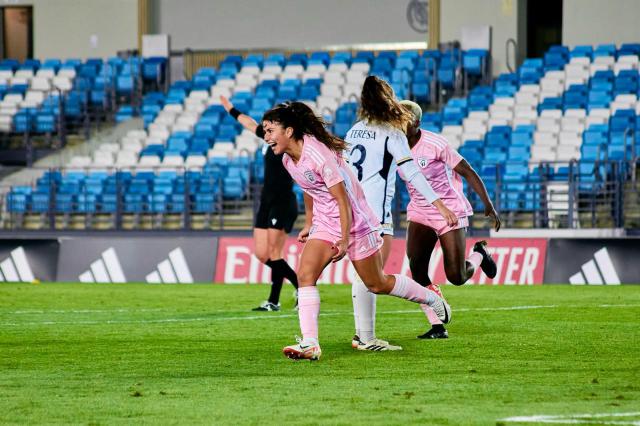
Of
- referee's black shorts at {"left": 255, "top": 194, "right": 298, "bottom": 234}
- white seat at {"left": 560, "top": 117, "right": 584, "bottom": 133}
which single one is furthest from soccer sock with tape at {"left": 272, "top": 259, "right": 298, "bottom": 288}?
white seat at {"left": 560, "top": 117, "right": 584, "bottom": 133}

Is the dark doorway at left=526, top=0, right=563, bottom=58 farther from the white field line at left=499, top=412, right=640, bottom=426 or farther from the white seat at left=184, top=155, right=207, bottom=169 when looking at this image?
the white field line at left=499, top=412, right=640, bottom=426

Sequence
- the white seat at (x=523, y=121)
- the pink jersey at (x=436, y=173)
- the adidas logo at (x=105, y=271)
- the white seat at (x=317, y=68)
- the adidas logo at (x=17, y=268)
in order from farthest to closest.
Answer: the white seat at (x=317, y=68)
the white seat at (x=523, y=121)
the adidas logo at (x=17, y=268)
the adidas logo at (x=105, y=271)
the pink jersey at (x=436, y=173)

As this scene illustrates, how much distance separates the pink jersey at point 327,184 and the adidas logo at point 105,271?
44.9 ft

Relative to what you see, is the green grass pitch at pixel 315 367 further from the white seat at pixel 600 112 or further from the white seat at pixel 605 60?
the white seat at pixel 605 60

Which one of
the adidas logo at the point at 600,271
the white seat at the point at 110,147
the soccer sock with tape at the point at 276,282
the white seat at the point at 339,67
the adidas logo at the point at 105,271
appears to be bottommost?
the adidas logo at the point at 105,271

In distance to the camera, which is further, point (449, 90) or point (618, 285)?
point (449, 90)

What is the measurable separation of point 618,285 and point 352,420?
1416 cm

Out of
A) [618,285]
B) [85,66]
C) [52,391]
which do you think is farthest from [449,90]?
[52,391]

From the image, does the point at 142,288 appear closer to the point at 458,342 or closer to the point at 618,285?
the point at 618,285

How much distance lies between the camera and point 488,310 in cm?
1502

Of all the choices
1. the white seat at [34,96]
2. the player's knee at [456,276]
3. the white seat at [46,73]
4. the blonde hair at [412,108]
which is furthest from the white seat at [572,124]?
the blonde hair at [412,108]

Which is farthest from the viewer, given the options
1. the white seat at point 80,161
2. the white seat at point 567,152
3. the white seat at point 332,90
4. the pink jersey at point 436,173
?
the white seat at point 332,90

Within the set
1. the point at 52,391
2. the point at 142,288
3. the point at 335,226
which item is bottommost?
the point at 142,288

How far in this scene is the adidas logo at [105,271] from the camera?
75.5 feet
